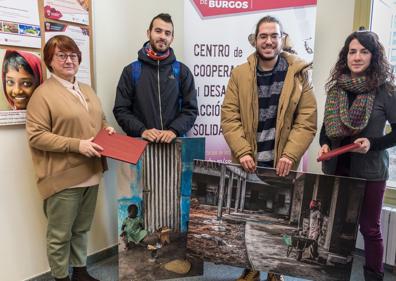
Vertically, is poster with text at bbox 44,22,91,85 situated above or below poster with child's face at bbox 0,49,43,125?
above

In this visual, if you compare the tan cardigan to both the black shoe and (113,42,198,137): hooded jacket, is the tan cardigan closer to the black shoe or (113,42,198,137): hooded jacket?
(113,42,198,137): hooded jacket

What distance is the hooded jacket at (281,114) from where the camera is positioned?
1.79 meters

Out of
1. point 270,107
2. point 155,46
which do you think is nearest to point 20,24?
point 155,46

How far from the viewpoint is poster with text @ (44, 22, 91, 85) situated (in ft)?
6.60

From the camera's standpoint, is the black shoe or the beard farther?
the beard

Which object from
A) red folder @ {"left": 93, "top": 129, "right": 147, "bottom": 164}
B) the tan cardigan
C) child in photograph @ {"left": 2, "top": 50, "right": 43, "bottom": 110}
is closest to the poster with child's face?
child in photograph @ {"left": 2, "top": 50, "right": 43, "bottom": 110}

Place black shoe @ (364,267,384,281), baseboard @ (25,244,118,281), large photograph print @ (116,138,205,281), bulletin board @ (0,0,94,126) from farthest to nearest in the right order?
baseboard @ (25,244,118,281) → large photograph print @ (116,138,205,281) → black shoe @ (364,267,384,281) → bulletin board @ (0,0,94,126)

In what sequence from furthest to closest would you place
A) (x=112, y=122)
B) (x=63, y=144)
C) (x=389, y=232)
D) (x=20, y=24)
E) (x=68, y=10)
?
(x=112, y=122) < (x=389, y=232) < (x=68, y=10) < (x=20, y=24) < (x=63, y=144)

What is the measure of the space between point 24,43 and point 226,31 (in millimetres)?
1297

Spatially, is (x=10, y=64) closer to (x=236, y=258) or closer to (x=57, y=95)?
(x=57, y=95)

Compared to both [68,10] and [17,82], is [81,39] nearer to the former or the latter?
[68,10]

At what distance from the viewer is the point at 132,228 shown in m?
2.06

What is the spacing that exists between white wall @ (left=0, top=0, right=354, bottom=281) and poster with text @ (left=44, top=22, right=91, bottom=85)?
0.29ft

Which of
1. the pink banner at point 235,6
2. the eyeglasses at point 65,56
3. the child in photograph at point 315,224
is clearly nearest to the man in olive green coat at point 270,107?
the child in photograph at point 315,224
